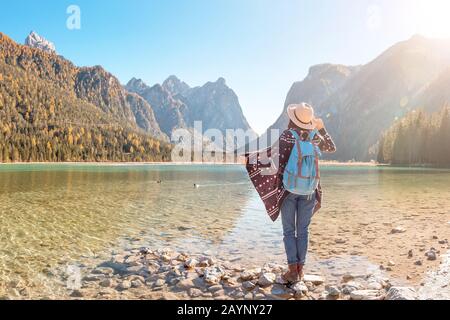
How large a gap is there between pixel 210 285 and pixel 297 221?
253cm

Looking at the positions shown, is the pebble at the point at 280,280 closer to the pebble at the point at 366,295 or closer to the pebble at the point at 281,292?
the pebble at the point at 281,292

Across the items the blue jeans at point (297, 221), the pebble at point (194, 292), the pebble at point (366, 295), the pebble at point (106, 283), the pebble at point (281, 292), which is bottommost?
the pebble at point (106, 283)

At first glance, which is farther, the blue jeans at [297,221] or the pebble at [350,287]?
the blue jeans at [297,221]

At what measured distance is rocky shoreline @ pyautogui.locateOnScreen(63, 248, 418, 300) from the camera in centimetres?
724

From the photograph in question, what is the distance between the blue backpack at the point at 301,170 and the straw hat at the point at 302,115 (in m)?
0.32

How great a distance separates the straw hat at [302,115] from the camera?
7977 millimetres

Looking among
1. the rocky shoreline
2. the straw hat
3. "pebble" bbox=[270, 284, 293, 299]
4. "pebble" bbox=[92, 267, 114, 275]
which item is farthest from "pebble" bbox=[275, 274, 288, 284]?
"pebble" bbox=[92, 267, 114, 275]

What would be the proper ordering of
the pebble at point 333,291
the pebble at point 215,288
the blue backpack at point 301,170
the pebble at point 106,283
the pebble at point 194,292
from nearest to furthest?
1. the pebble at point 333,291
2. the pebble at point 194,292
3. the pebble at point 215,288
4. the blue backpack at point 301,170
5. the pebble at point 106,283

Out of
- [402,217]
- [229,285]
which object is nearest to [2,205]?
[229,285]

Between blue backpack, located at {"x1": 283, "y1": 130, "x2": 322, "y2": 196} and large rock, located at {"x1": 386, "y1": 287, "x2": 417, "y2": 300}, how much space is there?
2.54 metres

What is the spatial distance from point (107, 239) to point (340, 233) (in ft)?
32.0

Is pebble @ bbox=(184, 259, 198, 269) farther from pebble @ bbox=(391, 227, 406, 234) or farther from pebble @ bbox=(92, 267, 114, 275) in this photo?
pebble @ bbox=(391, 227, 406, 234)

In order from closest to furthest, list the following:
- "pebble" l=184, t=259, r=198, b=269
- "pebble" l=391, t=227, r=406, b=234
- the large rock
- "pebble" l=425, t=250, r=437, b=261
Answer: the large rock, "pebble" l=184, t=259, r=198, b=269, "pebble" l=425, t=250, r=437, b=261, "pebble" l=391, t=227, r=406, b=234

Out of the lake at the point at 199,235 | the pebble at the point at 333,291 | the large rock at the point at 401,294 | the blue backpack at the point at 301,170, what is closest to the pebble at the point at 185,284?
the lake at the point at 199,235
